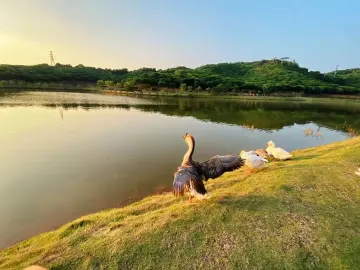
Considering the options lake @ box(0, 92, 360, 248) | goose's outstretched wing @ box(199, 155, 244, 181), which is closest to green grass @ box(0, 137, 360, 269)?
goose's outstretched wing @ box(199, 155, 244, 181)

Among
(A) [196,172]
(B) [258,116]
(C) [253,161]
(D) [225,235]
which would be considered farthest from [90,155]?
(B) [258,116]

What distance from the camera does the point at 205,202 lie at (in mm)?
6766

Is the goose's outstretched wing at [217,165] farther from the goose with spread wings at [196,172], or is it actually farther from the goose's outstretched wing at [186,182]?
the goose's outstretched wing at [186,182]

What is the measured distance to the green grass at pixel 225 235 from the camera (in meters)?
5.00

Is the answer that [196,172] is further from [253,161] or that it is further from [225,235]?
[253,161]

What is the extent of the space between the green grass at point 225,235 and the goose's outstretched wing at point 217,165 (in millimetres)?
667

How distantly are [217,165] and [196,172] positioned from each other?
733 millimetres

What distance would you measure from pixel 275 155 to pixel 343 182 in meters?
3.89

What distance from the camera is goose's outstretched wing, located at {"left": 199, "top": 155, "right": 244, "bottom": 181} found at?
273 inches

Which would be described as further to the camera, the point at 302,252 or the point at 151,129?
the point at 151,129

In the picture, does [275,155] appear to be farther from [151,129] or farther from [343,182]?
[151,129]

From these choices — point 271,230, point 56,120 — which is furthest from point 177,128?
point 271,230

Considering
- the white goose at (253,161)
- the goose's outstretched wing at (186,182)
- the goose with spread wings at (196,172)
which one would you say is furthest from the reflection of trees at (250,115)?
the goose's outstretched wing at (186,182)

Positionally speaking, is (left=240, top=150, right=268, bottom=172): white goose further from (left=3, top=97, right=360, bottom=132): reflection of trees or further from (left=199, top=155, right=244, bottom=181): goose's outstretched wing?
(left=3, top=97, right=360, bottom=132): reflection of trees
